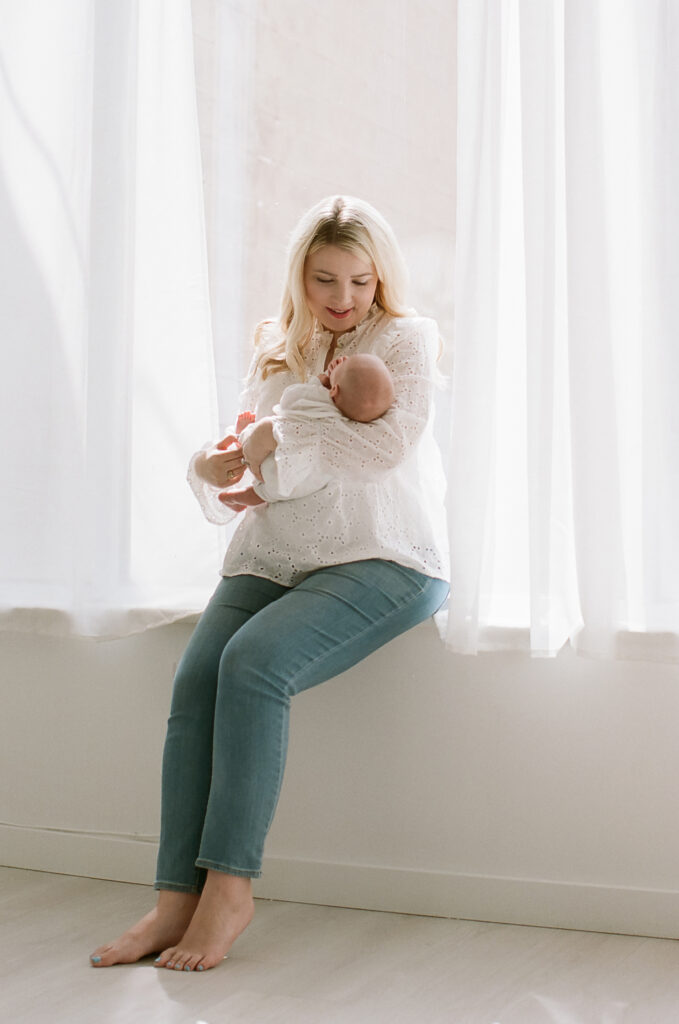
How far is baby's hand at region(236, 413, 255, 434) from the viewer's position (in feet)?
5.98

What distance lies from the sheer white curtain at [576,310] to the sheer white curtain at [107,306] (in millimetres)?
552

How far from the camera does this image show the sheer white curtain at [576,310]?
1.59 metres

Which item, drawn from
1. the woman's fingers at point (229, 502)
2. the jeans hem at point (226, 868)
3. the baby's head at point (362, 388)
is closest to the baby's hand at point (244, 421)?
the woman's fingers at point (229, 502)

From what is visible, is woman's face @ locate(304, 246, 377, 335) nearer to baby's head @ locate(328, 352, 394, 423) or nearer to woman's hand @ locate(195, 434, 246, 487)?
baby's head @ locate(328, 352, 394, 423)

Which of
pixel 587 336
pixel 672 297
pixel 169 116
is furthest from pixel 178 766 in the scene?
pixel 169 116

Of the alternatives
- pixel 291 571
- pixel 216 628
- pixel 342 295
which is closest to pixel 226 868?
pixel 216 628

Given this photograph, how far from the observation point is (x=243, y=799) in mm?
1503

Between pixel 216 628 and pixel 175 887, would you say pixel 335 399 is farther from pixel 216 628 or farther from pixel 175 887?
pixel 175 887

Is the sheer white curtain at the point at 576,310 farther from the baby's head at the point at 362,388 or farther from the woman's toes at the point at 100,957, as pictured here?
the woman's toes at the point at 100,957

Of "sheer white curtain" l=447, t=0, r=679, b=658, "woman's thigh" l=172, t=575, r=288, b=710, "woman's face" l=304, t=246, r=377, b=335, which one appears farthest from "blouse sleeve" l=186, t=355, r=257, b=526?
"sheer white curtain" l=447, t=0, r=679, b=658

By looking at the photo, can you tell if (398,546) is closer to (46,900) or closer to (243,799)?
(243,799)

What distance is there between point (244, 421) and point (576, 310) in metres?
0.59

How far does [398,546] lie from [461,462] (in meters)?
0.17

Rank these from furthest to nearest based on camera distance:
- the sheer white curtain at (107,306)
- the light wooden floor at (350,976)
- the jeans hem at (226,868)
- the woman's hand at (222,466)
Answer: the sheer white curtain at (107,306) < the woman's hand at (222,466) < the jeans hem at (226,868) < the light wooden floor at (350,976)
